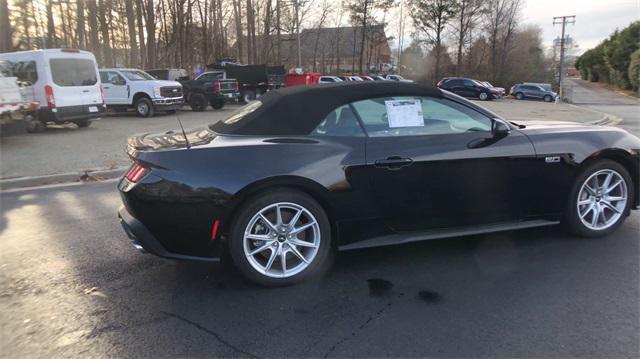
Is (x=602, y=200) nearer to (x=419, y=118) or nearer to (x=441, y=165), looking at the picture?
(x=441, y=165)

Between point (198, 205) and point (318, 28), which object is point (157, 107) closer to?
point (198, 205)

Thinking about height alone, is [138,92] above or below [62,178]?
above

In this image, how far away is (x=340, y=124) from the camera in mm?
3695

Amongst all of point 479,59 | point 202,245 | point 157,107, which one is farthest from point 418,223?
point 479,59

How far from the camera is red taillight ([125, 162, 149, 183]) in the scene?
3.38 m

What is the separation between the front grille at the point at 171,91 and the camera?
1736 cm

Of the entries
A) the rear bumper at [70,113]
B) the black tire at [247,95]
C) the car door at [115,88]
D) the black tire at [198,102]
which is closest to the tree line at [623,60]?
the black tire at [247,95]

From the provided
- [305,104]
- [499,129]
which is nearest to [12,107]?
[305,104]

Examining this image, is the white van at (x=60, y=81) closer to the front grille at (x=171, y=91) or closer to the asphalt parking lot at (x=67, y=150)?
the asphalt parking lot at (x=67, y=150)

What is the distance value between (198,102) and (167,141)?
17.5 meters

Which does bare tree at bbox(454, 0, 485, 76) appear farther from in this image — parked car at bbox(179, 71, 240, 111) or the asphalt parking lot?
the asphalt parking lot

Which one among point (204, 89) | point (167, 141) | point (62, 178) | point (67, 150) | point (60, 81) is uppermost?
point (60, 81)

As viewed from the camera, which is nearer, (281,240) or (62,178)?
(281,240)

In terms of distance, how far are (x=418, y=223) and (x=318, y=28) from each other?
171 ft
